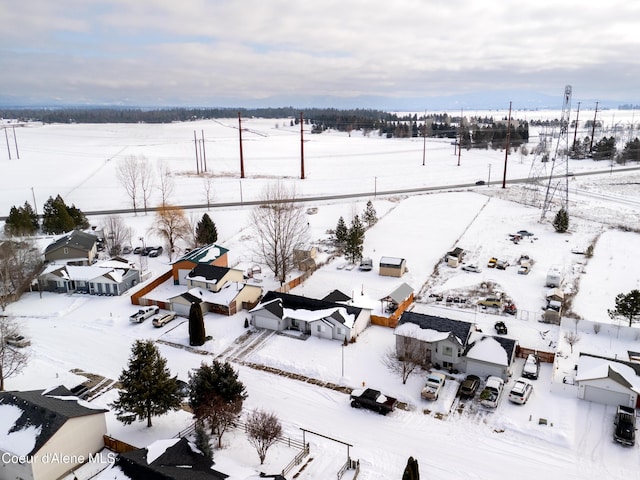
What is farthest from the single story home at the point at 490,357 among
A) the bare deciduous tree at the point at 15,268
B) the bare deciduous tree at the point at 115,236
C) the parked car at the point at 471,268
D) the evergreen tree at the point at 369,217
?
the bare deciduous tree at the point at 115,236

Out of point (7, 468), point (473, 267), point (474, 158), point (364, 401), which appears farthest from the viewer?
point (474, 158)

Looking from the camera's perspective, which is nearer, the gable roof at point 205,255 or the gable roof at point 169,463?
the gable roof at point 169,463

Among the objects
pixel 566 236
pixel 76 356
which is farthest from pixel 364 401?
pixel 566 236

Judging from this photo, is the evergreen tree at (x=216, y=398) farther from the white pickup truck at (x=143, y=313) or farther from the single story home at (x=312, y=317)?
the white pickup truck at (x=143, y=313)

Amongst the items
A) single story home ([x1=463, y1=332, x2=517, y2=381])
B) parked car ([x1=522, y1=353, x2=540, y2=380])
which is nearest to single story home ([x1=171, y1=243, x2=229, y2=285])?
single story home ([x1=463, y1=332, x2=517, y2=381])

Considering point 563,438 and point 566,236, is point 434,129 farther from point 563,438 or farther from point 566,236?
point 563,438

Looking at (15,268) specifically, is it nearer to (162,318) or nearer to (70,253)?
(70,253)
